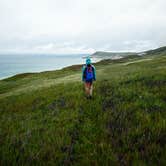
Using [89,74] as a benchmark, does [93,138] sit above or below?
below

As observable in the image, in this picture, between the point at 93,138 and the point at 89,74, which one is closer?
the point at 93,138

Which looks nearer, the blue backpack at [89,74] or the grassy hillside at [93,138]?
the grassy hillside at [93,138]

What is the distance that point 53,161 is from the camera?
13.3 ft

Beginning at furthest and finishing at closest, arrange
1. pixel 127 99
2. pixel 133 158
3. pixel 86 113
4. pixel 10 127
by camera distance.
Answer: pixel 127 99, pixel 86 113, pixel 10 127, pixel 133 158

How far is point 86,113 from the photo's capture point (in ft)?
25.3

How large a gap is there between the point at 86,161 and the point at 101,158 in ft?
1.27

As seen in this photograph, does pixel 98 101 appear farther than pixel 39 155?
Yes

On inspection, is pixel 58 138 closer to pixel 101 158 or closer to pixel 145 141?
pixel 101 158

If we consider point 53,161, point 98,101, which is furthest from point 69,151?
point 98,101

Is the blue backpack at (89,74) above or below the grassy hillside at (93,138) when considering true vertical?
above

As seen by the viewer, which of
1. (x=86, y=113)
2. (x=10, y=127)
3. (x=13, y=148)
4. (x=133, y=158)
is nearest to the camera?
(x=133, y=158)

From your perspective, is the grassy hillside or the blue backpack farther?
the blue backpack

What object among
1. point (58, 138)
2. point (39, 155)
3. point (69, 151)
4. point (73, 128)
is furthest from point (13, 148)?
point (73, 128)

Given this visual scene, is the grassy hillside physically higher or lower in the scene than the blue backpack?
lower
